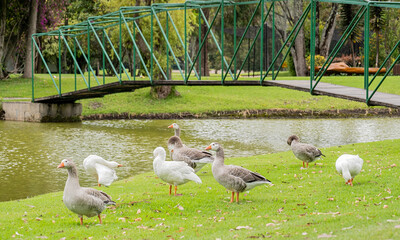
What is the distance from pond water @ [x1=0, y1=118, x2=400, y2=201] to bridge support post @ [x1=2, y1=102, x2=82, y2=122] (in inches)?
48.9

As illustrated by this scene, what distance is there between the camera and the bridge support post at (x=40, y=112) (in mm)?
32656

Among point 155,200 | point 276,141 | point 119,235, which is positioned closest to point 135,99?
point 276,141

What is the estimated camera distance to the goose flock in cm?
925

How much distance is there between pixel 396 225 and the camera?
764cm

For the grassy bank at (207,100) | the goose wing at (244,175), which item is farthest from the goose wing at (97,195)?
the grassy bank at (207,100)

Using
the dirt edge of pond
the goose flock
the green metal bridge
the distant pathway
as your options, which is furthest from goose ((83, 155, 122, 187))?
the dirt edge of pond

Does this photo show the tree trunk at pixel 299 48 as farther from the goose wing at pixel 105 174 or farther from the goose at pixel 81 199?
the goose at pixel 81 199

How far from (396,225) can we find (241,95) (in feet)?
105

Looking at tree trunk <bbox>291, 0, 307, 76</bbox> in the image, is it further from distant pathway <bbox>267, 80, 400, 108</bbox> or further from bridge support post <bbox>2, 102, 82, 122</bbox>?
distant pathway <bbox>267, 80, 400, 108</bbox>

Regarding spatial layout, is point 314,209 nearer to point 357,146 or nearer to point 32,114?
point 357,146

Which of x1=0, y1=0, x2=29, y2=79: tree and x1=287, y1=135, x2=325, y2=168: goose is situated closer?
x1=287, y1=135, x2=325, y2=168: goose

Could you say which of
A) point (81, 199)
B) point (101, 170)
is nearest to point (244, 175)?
point (81, 199)

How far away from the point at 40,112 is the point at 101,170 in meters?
20.1

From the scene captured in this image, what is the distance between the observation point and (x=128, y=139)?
82.0 feet
